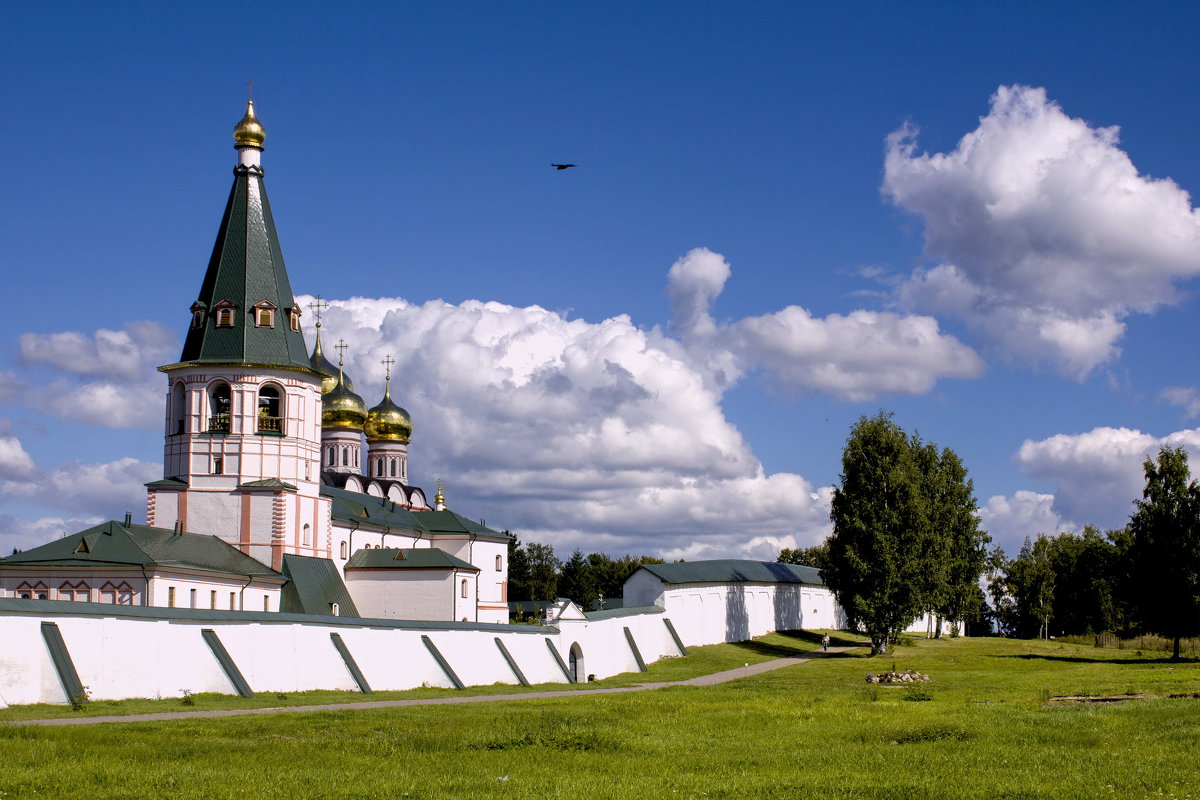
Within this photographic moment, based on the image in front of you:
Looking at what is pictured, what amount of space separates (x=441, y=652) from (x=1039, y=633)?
60.8 m

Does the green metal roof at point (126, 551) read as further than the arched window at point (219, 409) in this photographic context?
No

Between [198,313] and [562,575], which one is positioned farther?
[562,575]

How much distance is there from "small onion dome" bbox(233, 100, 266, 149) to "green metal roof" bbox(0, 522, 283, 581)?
15.5 m

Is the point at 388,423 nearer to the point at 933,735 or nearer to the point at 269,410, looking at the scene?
the point at 269,410

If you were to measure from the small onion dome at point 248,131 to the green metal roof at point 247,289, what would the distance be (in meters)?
0.97

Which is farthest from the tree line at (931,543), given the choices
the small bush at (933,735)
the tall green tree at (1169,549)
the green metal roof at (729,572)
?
the small bush at (933,735)

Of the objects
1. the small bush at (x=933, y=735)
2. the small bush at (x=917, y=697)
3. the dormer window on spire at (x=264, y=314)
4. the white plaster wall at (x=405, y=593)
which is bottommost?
the small bush at (x=917, y=697)

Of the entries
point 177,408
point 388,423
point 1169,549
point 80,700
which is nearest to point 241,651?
point 80,700

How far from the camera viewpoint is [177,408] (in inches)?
1879

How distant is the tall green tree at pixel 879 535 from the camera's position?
53.0m

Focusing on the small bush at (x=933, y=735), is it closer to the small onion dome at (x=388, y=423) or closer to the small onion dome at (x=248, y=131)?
the small onion dome at (x=248, y=131)

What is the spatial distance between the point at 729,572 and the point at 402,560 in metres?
17.8

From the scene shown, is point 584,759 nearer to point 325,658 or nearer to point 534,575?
point 325,658

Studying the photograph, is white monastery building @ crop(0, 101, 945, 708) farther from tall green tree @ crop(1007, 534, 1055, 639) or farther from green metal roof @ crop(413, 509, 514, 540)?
tall green tree @ crop(1007, 534, 1055, 639)
